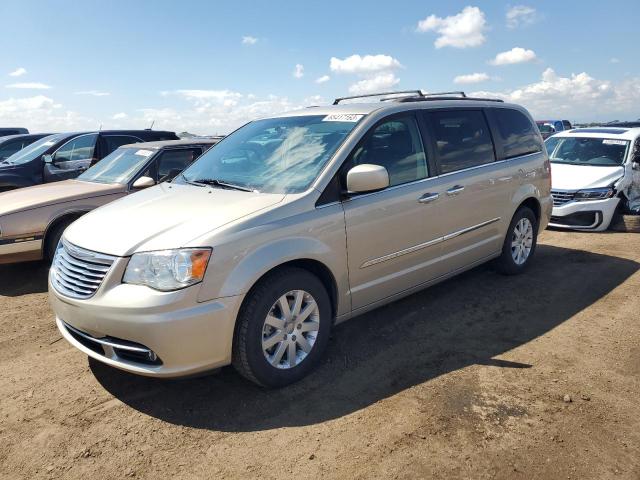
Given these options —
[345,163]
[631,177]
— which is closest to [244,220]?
[345,163]

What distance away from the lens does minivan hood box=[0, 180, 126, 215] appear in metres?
5.75

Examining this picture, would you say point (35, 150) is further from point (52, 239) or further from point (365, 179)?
point (365, 179)

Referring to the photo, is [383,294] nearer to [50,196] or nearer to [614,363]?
[614,363]

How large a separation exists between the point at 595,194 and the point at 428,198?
16.3 feet

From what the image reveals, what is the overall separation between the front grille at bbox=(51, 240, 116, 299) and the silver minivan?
0.4 inches

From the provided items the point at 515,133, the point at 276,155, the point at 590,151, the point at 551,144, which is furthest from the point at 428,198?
the point at 551,144

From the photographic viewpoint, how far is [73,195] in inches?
237

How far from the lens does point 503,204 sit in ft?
17.0

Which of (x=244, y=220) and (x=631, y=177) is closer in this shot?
(x=244, y=220)

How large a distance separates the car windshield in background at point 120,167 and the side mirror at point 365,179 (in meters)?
3.95

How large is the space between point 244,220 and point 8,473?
6.10 ft

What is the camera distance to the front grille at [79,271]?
3.12 metres

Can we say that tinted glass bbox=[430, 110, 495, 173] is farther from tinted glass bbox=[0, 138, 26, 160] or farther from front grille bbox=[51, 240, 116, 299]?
tinted glass bbox=[0, 138, 26, 160]

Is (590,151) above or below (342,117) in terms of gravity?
below
